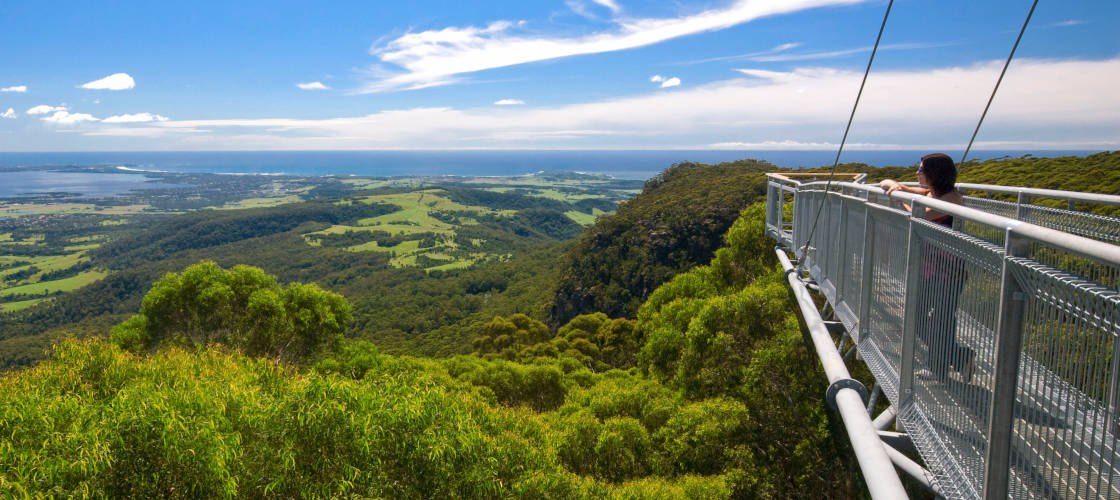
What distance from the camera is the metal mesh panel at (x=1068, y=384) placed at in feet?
5.47

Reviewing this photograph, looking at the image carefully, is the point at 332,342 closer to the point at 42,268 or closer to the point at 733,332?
the point at 733,332

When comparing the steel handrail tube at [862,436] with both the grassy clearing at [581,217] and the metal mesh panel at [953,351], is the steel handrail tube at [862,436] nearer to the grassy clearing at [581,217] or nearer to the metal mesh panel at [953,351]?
the metal mesh panel at [953,351]

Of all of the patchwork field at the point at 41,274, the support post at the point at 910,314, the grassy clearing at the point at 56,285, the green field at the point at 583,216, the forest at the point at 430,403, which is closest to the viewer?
the support post at the point at 910,314

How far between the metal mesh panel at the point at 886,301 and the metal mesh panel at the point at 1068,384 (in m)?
1.23

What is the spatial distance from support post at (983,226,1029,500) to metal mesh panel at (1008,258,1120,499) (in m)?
0.04

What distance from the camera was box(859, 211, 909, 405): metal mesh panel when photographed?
11.6 feet

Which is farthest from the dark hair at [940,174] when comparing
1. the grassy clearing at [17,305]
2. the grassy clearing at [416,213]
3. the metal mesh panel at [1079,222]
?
the grassy clearing at [416,213]

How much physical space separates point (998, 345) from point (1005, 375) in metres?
0.12

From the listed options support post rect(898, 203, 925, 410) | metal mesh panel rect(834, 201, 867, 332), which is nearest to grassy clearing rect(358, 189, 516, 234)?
metal mesh panel rect(834, 201, 867, 332)

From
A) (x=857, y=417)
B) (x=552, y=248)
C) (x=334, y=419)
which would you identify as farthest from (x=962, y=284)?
(x=552, y=248)

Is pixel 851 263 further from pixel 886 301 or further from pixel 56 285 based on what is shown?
pixel 56 285

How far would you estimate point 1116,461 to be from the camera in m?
1.86

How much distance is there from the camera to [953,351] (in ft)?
9.23

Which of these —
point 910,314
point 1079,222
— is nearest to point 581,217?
point 1079,222
